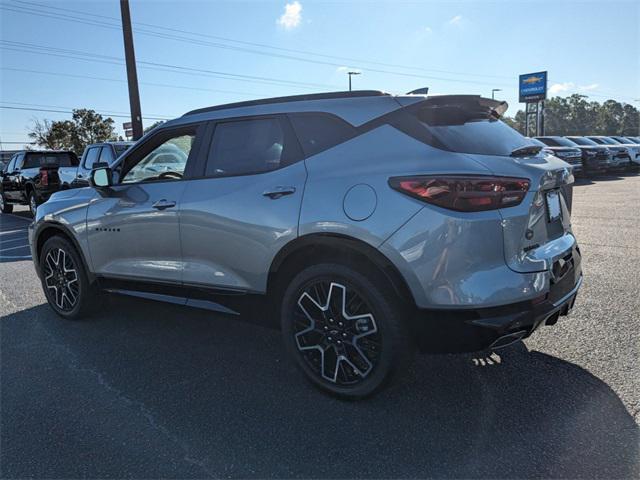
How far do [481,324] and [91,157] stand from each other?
1091 cm

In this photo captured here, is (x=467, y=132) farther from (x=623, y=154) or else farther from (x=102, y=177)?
(x=623, y=154)

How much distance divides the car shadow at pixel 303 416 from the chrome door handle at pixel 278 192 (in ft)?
2.80

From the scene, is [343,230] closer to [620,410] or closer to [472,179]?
Answer: [472,179]

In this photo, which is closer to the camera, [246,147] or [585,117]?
[246,147]

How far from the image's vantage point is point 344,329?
9.55 feet

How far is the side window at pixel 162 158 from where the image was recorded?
379 cm

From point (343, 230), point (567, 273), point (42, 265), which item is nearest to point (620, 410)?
point (567, 273)

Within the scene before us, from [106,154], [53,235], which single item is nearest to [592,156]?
[106,154]

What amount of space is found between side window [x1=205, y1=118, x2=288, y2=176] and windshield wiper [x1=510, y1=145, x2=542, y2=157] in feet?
4.53

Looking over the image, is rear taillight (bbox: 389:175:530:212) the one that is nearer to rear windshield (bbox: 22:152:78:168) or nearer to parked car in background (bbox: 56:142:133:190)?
parked car in background (bbox: 56:142:133:190)

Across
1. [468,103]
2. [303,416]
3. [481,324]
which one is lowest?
[303,416]

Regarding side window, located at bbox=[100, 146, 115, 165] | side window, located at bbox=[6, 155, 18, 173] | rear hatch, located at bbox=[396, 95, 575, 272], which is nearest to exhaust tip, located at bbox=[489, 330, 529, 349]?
rear hatch, located at bbox=[396, 95, 575, 272]

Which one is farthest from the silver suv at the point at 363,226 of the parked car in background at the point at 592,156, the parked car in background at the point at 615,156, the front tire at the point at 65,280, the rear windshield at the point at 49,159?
the parked car in background at the point at 615,156

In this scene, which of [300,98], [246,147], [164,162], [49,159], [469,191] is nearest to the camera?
[469,191]
